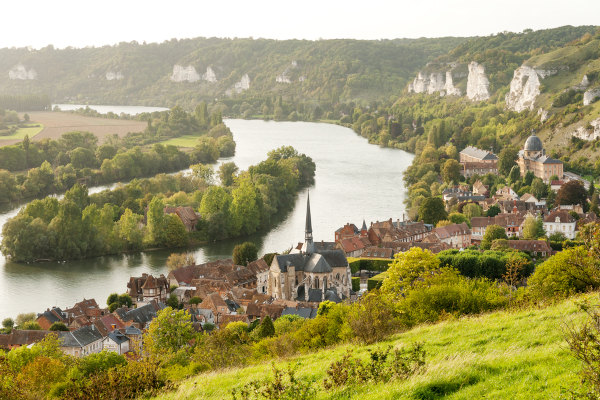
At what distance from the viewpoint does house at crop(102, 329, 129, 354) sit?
82.6ft

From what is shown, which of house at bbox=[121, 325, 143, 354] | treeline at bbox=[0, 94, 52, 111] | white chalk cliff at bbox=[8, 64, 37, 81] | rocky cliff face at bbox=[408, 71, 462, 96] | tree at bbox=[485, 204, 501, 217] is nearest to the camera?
house at bbox=[121, 325, 143, 354]

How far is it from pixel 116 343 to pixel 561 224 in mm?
28177

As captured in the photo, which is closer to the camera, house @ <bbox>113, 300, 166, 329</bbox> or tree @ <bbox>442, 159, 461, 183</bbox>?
house @ <bbox>113, 300, 166, 329</bbox>

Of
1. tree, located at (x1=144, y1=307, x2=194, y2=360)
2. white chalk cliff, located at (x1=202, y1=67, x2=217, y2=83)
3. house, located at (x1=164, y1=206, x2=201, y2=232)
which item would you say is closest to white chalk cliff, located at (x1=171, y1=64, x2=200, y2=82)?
white chalk cliff, located at (x1=202, y1=67, x2=217, y2=83)

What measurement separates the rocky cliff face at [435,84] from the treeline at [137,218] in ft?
204

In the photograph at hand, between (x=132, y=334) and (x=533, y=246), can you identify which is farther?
(x=533, y=246)

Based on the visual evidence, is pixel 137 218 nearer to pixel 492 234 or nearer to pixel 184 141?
pixel 492 234

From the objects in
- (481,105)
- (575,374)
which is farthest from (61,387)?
(481,105)

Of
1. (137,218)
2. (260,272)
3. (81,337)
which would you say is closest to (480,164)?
(137,218)

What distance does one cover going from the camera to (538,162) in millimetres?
59312

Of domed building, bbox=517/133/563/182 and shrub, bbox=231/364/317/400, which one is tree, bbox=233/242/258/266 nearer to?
shrub, bbox=231/364/317/400

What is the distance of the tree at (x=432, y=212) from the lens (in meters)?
47.2

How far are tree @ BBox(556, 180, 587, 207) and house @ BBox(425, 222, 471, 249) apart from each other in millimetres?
7836

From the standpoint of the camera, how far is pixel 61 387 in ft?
51.0
